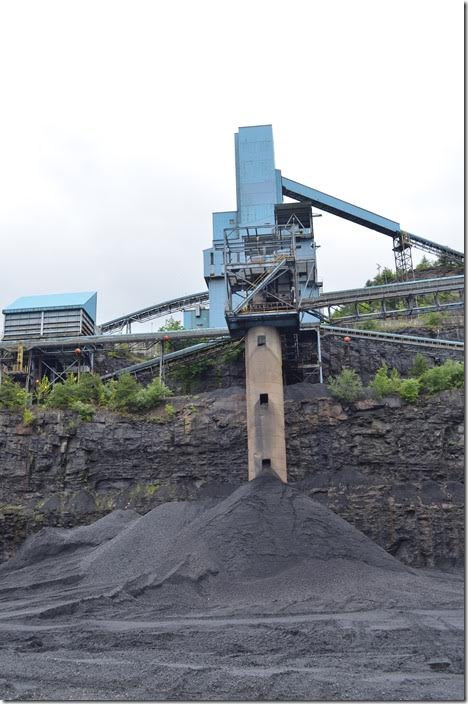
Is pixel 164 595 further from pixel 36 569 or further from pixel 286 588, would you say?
pixel 36 569

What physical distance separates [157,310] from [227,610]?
99.0 ft

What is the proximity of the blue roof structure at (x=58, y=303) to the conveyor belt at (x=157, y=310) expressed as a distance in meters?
4.98

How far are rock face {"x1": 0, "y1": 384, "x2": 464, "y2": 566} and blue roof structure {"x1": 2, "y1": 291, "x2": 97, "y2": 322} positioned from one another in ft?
28.4

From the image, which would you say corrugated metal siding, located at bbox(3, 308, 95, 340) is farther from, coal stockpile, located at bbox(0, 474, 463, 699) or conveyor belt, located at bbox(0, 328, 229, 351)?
coal stockpile, located at bbox(0, 474, 463, 699)

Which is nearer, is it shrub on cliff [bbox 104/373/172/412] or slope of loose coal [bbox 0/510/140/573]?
slope of loose coal [bbox 0/510/140/573]

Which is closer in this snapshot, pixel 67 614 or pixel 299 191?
pixel 67 614

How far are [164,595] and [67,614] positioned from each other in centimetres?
299

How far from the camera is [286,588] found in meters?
22.6

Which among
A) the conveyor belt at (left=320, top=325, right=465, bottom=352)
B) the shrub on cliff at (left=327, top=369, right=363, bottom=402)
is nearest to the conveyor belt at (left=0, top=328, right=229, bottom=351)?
the conveyor belt at (left=320, top=325, right=465, bottom=352)

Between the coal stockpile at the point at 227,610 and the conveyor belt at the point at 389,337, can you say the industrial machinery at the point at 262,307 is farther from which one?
the coal stockpile at the point at 227,610

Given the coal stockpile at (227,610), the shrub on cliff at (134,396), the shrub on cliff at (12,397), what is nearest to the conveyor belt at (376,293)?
the shrub on cliff at (134,396)

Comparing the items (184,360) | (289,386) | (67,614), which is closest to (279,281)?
(289,386)

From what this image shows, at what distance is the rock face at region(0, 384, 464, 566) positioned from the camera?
98.3 ft

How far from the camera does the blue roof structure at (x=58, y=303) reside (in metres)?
41.7
